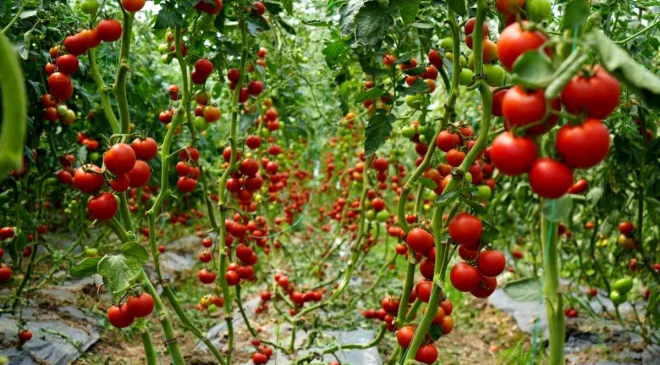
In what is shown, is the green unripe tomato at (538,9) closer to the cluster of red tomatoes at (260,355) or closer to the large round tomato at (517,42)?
the large round tomato at (517,42)

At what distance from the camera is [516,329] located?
122 inches

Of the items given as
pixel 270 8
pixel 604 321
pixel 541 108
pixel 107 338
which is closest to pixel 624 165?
pixel 604 321

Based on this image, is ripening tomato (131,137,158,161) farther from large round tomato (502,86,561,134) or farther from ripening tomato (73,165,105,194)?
large round tomato (502,86,561,134)

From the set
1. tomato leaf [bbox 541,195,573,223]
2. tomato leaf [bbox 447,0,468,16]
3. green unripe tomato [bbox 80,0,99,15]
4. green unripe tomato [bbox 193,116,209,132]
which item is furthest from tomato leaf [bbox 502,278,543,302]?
green unripe tomato [bbox 193,116,209,132]

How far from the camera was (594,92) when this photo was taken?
0.50m

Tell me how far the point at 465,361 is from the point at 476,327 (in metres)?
0.65

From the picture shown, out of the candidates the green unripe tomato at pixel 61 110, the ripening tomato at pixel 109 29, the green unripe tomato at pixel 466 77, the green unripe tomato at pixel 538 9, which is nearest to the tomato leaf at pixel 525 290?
the green unripe tomato at pixel 538 9

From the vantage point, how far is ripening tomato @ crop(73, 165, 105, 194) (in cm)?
99

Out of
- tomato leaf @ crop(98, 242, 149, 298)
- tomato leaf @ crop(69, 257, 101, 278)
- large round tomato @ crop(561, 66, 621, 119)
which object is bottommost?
tomato leaf @ crop(69, 257, 101, 278)

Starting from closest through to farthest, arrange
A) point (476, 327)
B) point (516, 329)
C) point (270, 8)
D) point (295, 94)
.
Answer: point (270, 8) < point (295, 94) < point (516, 329) < point (476, 327)

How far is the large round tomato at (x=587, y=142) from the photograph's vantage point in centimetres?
51

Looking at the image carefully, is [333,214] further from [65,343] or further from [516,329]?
[65,343]

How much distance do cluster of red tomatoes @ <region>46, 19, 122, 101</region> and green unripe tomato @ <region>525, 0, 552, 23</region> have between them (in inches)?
33.1

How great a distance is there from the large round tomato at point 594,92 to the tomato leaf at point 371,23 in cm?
62
